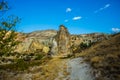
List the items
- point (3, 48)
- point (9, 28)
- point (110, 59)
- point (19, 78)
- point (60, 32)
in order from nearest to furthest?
point (3, 48)
point (9, 28)
point (110, 59)
point (19, 78)
point (60, 32)

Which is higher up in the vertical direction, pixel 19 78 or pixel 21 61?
pixel 21 61

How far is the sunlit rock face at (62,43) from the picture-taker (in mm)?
52581

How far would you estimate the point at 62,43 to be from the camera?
5409 cm

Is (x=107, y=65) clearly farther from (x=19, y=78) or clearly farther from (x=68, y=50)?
(x=68, y=50)

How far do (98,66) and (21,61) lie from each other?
8.27 meters

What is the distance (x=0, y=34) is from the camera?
707 inches

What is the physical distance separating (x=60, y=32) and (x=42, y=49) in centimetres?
1148

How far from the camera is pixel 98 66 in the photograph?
71.3 ft

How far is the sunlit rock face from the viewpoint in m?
52.6

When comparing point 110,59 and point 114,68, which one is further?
point 110,59

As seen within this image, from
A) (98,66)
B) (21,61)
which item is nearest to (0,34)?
(21,61)

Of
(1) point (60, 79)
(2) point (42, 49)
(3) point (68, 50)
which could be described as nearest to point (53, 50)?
(3) point (68, 50)

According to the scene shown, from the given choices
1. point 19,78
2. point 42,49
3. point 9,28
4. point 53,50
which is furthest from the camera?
point 42,49

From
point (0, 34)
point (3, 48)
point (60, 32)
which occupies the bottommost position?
point (3, 48)
